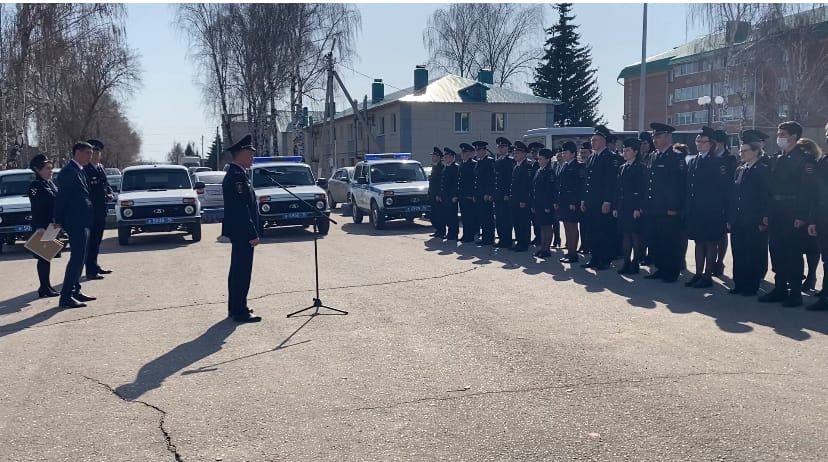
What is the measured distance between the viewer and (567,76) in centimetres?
5184

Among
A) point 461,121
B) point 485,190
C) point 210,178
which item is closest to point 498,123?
point 461,121

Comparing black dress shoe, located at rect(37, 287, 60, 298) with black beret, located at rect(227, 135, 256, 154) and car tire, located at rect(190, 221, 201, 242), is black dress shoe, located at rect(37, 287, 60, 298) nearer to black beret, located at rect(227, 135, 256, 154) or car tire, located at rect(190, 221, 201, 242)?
black beret, located at rect(227, 135, 256, 154)

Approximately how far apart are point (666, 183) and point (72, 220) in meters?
7.84

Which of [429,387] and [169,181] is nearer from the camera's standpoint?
[429,387]

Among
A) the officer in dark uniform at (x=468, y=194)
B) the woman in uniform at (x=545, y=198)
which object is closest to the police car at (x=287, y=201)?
the officer in dark uniform at (x=468, y=194)

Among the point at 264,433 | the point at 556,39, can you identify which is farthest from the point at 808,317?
the point at 556,39

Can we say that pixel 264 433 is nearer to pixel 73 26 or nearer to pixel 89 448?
pixel 89 448

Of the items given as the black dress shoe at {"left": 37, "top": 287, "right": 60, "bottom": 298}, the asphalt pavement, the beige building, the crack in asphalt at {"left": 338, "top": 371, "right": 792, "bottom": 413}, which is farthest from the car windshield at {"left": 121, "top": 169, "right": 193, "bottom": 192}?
the beige building

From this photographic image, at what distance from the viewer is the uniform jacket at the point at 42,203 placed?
9.75 m

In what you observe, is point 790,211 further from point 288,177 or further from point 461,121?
point 461,121

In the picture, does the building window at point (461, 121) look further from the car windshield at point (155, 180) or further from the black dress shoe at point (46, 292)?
the black dress shoe at point (46, 292)

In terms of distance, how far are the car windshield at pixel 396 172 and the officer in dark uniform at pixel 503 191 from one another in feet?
18.3

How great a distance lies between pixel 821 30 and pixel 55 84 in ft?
126

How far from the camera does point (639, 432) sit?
4.52m
